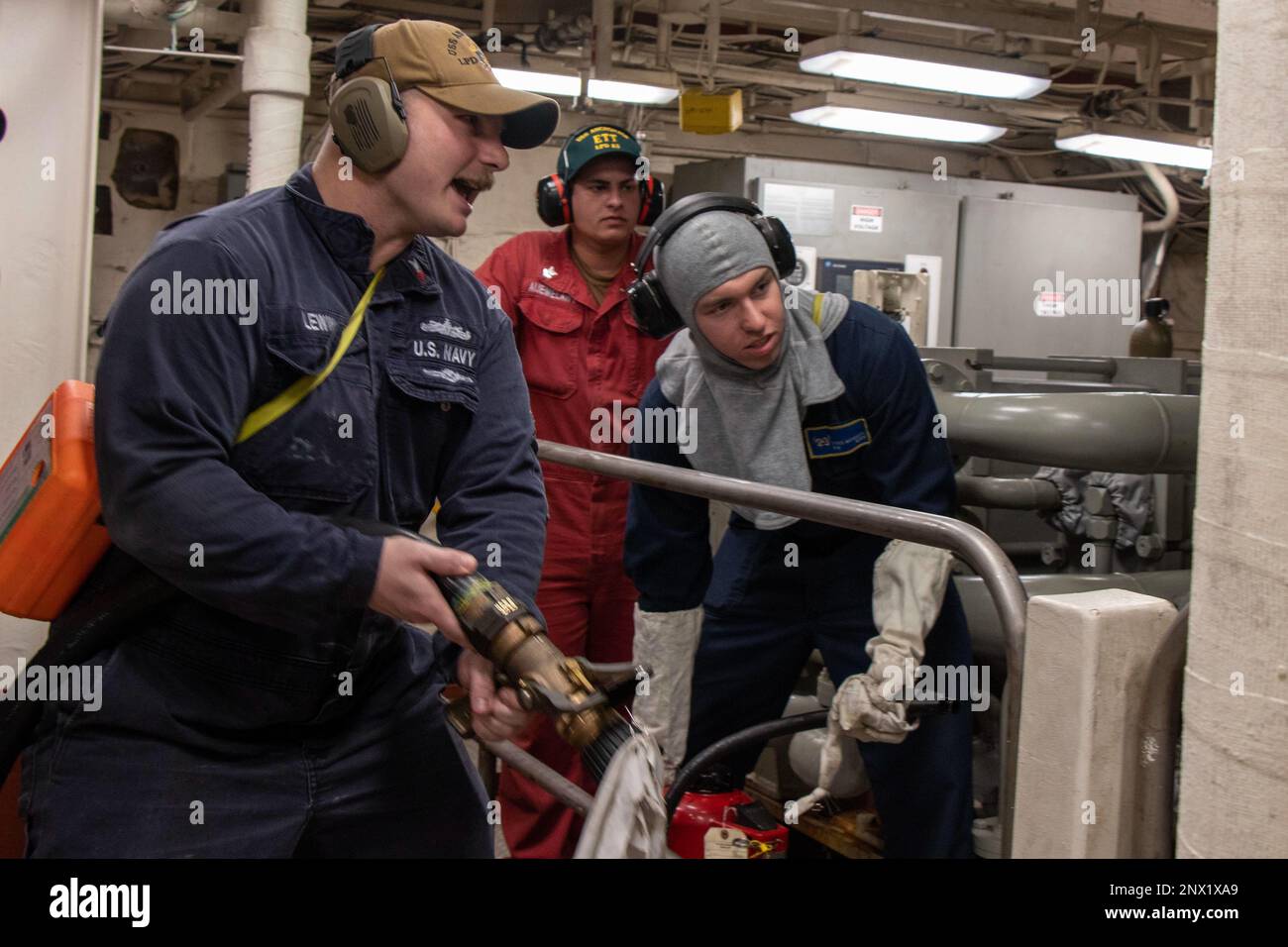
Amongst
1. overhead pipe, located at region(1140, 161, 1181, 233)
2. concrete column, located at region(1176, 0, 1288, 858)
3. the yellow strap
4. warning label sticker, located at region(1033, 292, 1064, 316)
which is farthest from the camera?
overhead pipe, located at region(1140, 161, 1181, 233)

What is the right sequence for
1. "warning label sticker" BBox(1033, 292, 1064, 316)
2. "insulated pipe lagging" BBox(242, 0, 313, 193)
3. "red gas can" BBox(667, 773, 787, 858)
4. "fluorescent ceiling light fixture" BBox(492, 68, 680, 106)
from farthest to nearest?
"warning label sticker" BBox(1033, 292, 1064, 316) → "fluorescent ceiling light fixture" BBox(492, 68, 680, 106) → "insulated pipe lagging" BBox(242, 0, 313, 193) → "red gas can" BBox(667, 773, 787, 858)

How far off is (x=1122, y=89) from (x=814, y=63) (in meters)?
2.37

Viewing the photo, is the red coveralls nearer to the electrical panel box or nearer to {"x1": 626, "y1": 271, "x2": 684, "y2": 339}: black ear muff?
{"x1": 626, "y1": 271, "x2": 684, "y2": 339}: black ear muff

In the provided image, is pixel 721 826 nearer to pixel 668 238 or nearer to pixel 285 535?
pixel 668 238

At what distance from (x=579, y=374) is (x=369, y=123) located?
65.0 inches

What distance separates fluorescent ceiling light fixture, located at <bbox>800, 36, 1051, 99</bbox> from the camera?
4.99m

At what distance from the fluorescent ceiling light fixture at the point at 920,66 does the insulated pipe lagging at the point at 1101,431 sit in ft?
8.86

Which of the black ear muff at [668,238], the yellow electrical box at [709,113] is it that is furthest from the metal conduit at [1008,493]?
the yellow electrical box at [709,113]

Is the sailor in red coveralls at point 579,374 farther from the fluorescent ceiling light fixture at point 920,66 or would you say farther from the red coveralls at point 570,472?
the fluorescent ceiling light fixture at point 920,66

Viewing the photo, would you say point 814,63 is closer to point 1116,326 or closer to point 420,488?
point 1116,326

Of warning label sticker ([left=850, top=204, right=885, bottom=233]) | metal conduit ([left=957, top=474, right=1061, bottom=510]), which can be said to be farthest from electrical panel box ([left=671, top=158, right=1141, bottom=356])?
metal conduit ([left=957, top=474, right=1061, bottom=510])

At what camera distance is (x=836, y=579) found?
243 centimetres

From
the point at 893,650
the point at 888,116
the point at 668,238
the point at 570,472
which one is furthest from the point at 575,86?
the point at 893,650

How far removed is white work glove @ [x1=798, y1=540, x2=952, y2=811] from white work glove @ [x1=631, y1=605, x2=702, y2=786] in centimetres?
38
